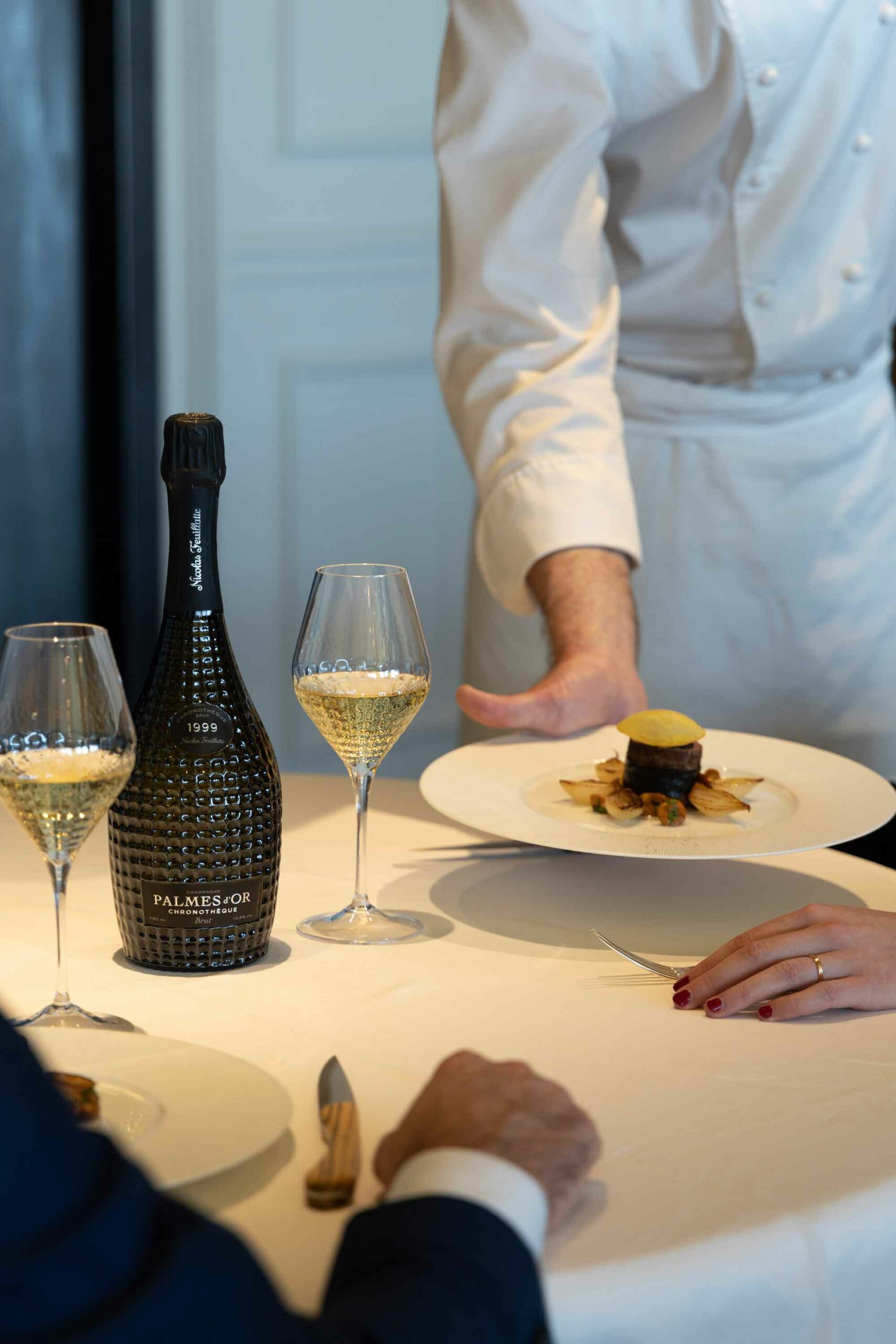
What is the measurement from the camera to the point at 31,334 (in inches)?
135

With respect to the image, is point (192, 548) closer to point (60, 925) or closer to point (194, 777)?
point (194, 777)

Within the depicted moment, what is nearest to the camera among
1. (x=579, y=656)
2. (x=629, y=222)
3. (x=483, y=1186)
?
(x=483, y=1186)

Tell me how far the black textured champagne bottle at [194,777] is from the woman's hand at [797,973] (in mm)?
285

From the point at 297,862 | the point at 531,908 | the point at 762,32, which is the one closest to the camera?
the point at 531,908

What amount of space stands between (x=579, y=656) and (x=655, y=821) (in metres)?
0.30

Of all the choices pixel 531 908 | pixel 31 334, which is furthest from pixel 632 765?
pixel 31 334

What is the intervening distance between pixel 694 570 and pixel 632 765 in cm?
85

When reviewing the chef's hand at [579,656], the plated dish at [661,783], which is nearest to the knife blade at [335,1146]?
the plated dish at [661,783]

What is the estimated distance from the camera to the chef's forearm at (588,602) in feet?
4.87

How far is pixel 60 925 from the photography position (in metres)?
0.83

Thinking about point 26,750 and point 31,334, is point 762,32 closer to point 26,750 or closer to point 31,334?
point 26,750

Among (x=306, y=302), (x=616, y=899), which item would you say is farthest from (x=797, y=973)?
(x=306, y=302)

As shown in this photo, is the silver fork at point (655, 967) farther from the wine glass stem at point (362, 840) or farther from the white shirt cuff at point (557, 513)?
the white shirt cuff at point (557, 513)

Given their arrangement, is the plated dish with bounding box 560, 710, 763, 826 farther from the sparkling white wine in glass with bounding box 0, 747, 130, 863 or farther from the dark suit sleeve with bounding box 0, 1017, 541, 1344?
the dark suit sleeve with bounding box 0, 1017, 541, 1344
